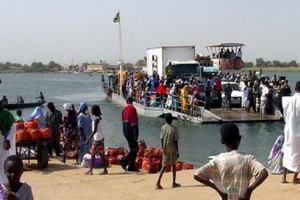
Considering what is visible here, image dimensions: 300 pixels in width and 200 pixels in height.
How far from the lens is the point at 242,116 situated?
2675 cm

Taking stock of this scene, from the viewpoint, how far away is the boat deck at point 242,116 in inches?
1023

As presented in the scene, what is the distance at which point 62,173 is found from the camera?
11.7m

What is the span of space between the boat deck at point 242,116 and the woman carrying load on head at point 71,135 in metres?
12.7

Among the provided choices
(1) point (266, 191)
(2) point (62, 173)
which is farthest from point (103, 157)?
(1) point (266, 191)

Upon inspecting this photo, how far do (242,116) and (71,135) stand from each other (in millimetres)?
14318

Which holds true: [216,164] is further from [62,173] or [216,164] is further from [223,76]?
[223,76]

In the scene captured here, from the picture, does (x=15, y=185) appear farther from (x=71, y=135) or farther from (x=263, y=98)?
(x=263, y=98)

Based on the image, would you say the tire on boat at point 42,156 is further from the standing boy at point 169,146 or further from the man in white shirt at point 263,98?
the man in white shirt at point 263,98

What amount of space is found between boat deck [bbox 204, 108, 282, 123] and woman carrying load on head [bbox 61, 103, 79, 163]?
12.7 m

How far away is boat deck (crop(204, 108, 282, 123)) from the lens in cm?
2597

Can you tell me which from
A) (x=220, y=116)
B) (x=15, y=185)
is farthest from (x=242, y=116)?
(x=15, y=185)

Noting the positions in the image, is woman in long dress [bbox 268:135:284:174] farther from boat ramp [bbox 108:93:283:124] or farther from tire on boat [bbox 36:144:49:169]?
boat ramp [bbox 108:93:283:124]

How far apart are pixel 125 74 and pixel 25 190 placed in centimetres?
3463

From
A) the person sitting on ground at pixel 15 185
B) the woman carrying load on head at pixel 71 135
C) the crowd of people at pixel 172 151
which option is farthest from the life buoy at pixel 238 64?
the person sitting on ground at pixel 15 185
